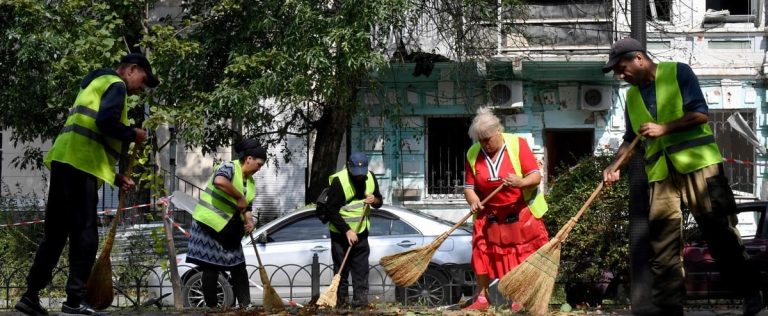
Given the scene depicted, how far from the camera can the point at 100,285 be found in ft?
24.5

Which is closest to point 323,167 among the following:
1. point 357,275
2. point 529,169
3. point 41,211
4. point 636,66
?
point 41,211

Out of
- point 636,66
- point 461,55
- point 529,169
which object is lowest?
point 529,169

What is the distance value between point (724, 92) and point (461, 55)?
200 inches

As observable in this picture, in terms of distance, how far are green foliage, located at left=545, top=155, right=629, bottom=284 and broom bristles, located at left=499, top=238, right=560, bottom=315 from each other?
305 cm

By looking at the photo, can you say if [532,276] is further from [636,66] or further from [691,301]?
[691,301]

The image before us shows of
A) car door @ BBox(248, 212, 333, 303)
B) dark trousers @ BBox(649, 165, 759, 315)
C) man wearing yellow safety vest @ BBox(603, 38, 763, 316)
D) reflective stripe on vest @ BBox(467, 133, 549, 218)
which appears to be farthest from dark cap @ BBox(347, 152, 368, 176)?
dark trousers @ BBox(649, 165, 759, 315)

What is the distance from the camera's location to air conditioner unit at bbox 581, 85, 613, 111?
1908 cm

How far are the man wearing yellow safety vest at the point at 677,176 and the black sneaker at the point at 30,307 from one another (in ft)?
12.8

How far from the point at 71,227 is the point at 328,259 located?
5562 mm

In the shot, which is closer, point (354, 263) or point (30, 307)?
point (30, 307)

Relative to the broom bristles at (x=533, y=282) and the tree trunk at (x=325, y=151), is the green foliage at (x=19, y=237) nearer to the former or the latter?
the tree trunk at (x=325, y=151)

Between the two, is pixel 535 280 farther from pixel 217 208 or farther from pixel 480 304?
pixel 217 208

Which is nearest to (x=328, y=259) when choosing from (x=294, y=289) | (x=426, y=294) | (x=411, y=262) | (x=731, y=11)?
(x=294, y=289)

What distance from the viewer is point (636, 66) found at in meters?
6.61
